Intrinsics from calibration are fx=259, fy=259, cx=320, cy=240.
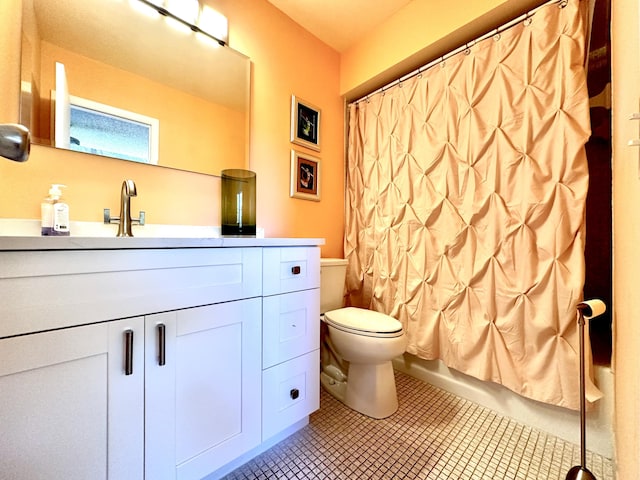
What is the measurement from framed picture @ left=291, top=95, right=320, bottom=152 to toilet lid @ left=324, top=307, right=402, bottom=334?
3.78 ft

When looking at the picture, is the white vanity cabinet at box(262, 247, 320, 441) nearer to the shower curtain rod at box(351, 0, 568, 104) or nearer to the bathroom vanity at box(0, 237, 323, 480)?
the bathroom vanity at box(0, 237, 323, 480)

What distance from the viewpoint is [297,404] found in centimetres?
112

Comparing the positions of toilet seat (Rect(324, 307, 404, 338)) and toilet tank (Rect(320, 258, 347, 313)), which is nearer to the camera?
toilet seat (Rect(324, 307, 404, 338))

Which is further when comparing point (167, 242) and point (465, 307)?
point (465, 307)

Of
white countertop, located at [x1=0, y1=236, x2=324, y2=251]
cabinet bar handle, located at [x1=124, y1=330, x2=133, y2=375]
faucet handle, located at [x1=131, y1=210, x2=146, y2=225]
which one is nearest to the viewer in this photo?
white countertop, located at [x1=0, y1=236, x2=324, y2=251]

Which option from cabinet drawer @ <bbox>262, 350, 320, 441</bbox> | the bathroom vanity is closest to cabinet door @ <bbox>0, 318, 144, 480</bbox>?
the bathroom vanity

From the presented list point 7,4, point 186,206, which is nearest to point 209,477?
point 186,206

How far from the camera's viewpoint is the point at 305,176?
5.93ft

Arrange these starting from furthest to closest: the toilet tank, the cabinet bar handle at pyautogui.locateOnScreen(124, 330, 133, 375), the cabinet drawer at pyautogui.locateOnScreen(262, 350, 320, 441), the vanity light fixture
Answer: the toilet tank < the vanity light fixture < the cabinet drawer at pyautogui.locateOnScreen(262, 350, 320, 441) < the cabinet bar handle at pyautogui.locateOnScreen(124, 330, 133, 375)

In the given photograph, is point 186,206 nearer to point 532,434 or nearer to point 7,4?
point 7,4

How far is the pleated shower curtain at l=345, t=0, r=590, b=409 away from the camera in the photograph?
3.64 feet

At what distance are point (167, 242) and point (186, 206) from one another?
58 cm

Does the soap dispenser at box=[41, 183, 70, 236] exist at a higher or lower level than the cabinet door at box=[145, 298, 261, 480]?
higher

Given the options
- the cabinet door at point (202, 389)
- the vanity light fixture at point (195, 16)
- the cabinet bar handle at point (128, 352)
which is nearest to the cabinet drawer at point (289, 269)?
the cabinet door at point (202, 389)
